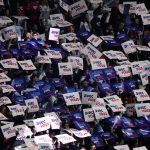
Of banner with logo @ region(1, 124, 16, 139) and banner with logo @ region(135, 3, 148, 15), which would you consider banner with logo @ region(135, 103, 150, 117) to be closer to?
banner with logo @ region(1, 124, 16, 139)

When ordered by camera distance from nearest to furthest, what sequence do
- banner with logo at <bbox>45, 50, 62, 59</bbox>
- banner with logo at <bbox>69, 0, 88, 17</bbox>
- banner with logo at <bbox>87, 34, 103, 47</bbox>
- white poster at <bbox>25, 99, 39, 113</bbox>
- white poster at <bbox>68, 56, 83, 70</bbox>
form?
white poster at <bbox>25, 99, 39, 113</bbox> → banner with logo at <bbox>45, 50, 62, 59</bbox> → white poster at <bbox>68, 56, 83, 70</bbox> → banner with logo at <bbox>87, 34, 103, 47</bbox> → banner with logo at <bbox>69, 0, 88, 17</bbox>

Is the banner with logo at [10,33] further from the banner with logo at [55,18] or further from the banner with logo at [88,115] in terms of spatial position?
the banner with logo at [88,115]

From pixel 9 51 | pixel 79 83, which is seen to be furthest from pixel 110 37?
pixel 9 51

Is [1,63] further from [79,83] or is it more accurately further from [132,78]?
[132,78]

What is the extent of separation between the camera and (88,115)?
2152 centimetres

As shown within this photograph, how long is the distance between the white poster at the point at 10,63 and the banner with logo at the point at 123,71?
12.6ft

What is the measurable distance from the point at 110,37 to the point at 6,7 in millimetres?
4349

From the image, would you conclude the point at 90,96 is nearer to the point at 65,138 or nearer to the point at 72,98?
the point at 72,98

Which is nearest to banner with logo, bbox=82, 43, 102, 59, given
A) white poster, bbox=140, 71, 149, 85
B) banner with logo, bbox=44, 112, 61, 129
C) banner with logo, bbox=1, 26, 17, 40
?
white poster, bbox=140, 71, 149, 85

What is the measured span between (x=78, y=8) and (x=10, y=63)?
482cm

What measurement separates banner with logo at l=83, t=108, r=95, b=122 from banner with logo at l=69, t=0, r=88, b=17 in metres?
5.38

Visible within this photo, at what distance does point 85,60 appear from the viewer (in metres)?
23.5

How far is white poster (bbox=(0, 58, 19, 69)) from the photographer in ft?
71.7

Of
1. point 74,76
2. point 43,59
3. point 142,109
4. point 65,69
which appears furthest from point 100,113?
point 43,59
